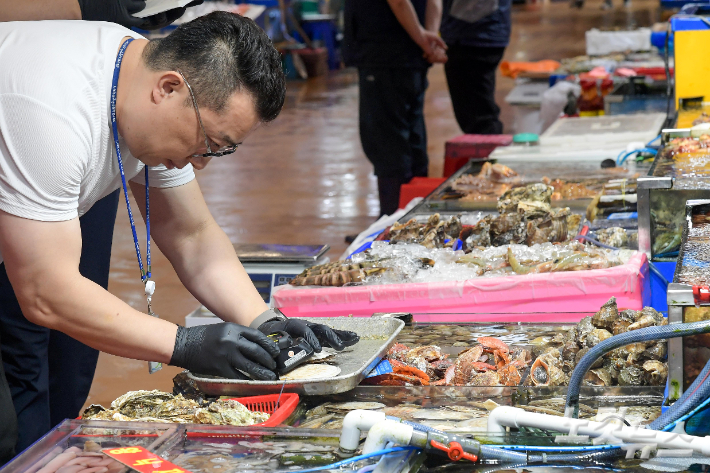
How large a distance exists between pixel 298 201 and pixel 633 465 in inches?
213

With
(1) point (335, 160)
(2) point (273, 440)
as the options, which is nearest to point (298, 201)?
(1) point (335, 160)

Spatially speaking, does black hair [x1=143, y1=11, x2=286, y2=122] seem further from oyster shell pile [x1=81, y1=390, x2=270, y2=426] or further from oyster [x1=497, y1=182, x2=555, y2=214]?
oyster [x1=497, y1=182, x2=555, y2=214]

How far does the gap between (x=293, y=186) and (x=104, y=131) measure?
5338 mm

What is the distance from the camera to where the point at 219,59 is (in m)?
1.48

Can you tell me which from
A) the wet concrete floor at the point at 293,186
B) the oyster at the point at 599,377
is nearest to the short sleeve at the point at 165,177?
the oyster at the point at 599,377

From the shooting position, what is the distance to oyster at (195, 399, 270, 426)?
4.57 ft

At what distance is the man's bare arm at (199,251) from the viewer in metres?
1.89

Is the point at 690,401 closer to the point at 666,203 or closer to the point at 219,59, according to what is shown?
the point at 219,59

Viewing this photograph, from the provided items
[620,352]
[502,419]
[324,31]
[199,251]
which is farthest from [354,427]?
[324,31]

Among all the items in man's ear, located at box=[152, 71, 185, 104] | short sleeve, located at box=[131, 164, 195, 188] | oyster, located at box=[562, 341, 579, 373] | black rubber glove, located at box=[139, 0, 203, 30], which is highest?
black rubber glove, located at box=[139, 0, 203, 30]

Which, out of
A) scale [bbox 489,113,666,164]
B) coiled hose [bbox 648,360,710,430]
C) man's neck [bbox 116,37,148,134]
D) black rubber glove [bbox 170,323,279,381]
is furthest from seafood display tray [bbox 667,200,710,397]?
scale [bbox 489,113,666,164]

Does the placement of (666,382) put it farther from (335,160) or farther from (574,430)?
(335,160)

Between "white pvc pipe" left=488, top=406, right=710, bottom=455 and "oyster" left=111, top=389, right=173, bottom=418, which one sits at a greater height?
"white pvc pipe" left=488, top=406, right=710, bottom=455

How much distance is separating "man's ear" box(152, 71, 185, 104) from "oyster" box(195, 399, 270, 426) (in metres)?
0.57
